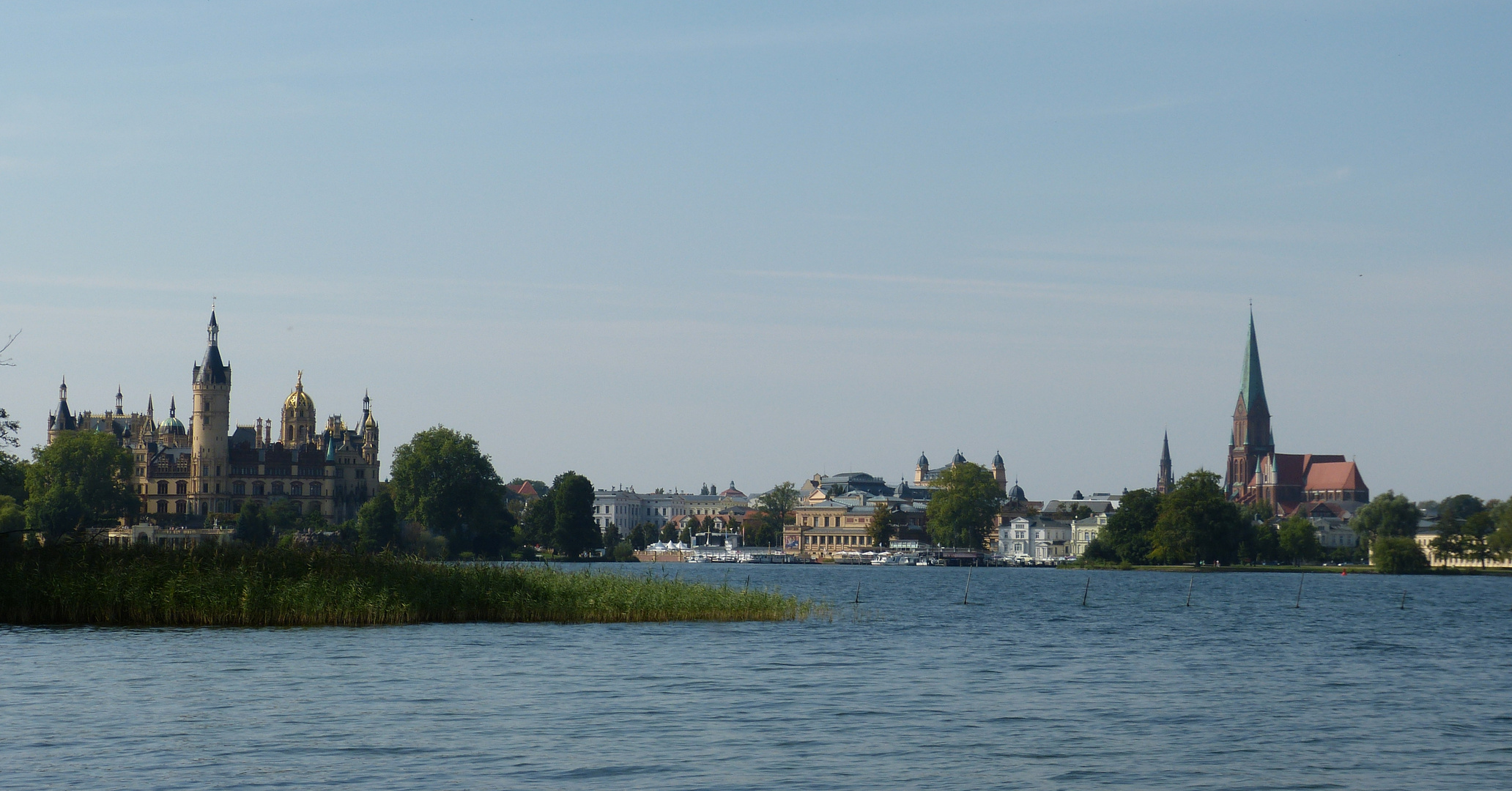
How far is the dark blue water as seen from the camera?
23188mm

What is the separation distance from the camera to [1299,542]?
18038cm

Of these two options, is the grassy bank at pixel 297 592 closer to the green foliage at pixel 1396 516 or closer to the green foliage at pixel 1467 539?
the green foliage at pixel 1467 539

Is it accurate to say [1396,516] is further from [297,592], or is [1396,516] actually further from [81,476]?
[297,592]

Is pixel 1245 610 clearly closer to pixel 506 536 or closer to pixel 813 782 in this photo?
pixel 813 782

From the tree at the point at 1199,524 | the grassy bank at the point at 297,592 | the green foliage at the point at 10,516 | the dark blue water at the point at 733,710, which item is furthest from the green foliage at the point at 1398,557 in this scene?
A: the grassy bank at the point at 297,592

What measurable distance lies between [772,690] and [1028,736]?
7.07 meters

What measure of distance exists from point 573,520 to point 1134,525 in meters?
58.7

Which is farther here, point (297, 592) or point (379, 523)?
point (379, 523)

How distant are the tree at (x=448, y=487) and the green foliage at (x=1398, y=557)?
8365cm

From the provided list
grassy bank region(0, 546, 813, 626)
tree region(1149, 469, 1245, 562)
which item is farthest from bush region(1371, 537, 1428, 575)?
grassy bank region(0, 546, 813, 626)

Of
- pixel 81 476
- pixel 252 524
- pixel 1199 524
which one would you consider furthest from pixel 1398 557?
pixel 81 476

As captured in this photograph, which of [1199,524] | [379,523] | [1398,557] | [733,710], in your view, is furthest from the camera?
[379,523]

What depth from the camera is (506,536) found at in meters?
169

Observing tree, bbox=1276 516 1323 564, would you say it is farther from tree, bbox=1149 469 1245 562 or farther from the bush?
the bush
